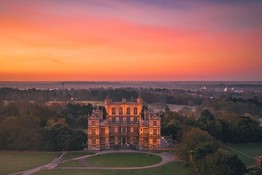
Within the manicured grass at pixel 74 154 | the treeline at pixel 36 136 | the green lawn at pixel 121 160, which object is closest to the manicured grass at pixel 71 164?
the green lawn at pixel 121 160

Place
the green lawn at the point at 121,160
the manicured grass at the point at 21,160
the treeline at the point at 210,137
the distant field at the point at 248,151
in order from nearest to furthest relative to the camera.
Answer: the treeline at the point at 210,137 → the manicured grass at the point at 21,160 → the green lawn at the point at 121,160 → the distant field at the point at 248,151

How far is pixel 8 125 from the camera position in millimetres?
47562

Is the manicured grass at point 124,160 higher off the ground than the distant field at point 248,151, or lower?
lower

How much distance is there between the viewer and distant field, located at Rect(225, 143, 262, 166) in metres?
41.3

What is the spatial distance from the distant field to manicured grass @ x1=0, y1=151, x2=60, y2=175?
23.0m

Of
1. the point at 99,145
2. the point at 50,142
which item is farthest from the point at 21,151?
the point at 99,145

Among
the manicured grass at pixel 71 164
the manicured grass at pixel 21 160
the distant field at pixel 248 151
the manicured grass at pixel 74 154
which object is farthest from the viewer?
the manicured grass at pixel 74 154

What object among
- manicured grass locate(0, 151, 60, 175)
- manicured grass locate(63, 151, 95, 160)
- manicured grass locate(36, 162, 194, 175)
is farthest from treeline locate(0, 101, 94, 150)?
manicured grass locate(36, 162, 194, 175)

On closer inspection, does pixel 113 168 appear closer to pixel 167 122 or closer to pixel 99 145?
pixel 99 145

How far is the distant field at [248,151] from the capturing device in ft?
136

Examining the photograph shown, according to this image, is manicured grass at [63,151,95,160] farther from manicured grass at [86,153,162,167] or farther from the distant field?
the distant field

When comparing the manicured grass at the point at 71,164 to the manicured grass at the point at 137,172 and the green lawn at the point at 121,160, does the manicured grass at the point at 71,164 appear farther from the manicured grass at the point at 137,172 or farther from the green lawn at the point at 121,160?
the manicured grass at the point at 137,172

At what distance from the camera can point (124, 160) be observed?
136 ft

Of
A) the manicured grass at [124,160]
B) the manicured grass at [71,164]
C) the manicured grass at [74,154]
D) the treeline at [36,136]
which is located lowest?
the manicured grass at [124,160]
